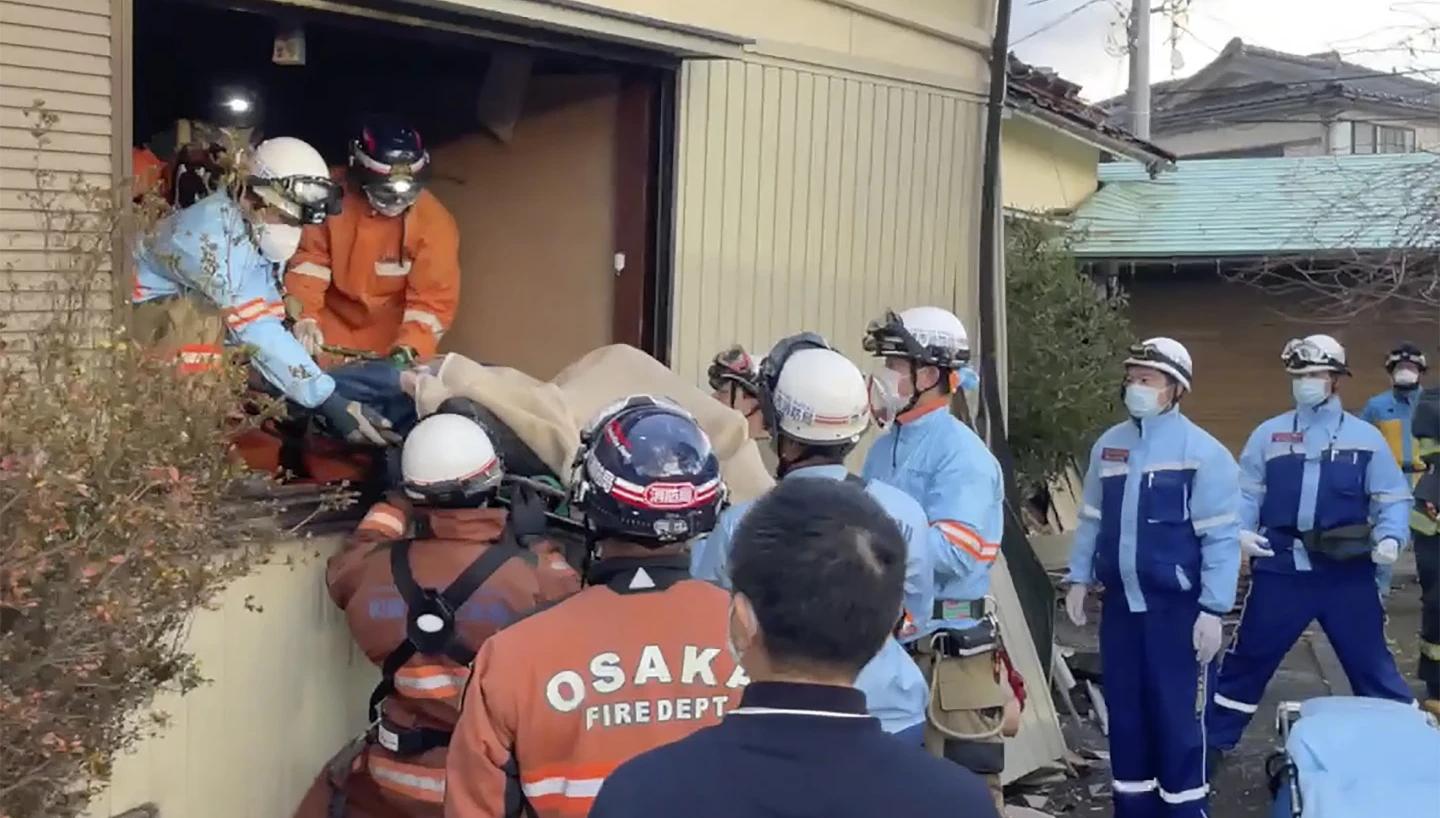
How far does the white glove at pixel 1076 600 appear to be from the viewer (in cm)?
719

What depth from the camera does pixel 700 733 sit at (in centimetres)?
204

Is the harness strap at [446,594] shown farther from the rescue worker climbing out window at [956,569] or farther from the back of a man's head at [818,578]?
the back of a man's head at [818,578]

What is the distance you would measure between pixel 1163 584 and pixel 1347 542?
1807mm

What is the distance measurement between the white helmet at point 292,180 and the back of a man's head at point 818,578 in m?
3.12

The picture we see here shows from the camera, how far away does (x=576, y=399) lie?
525cm

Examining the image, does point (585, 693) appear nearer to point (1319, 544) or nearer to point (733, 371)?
point (733, 371)

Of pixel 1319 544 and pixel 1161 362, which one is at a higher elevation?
pixel 1161 362

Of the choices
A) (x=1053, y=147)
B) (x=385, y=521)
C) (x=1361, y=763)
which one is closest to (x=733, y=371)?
(x=385, y=521)

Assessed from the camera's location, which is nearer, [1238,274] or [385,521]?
[385,521]

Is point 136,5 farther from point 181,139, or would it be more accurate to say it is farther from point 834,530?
point 834,530

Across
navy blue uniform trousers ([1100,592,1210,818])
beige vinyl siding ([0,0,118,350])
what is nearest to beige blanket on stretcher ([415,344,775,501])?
beige vinyl siding ([0,0,118,350])

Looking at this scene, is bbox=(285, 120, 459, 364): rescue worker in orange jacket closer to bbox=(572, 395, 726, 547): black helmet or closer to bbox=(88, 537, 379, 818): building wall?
bbox=(88, 537, 379, 818): building wall

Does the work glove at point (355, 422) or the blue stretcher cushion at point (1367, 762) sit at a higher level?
the work glove at point (355, 422)

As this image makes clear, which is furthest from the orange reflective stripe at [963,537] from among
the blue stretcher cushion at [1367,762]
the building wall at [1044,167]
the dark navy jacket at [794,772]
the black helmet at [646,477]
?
the building wall at [1044,167]
